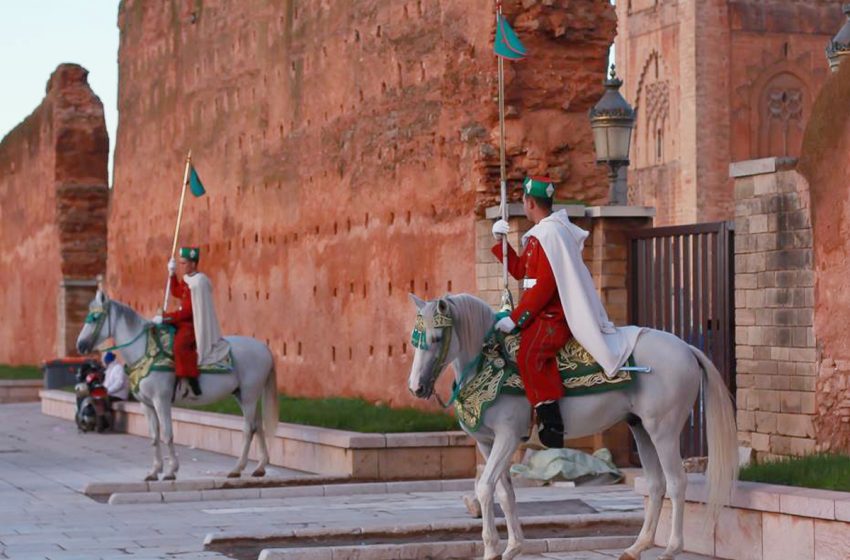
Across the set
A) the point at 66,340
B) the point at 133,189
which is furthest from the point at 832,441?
the point at 66,340

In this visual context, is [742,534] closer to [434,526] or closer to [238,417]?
[434,526]

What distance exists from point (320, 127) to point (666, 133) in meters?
47.3

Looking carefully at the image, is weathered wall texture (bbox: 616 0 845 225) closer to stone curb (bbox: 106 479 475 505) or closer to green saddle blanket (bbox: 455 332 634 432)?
stone curb (bbox: 106 479 475 505)

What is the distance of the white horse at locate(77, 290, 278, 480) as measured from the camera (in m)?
14.9

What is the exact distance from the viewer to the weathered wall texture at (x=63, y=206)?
1352 inches

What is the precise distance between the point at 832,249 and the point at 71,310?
23980 millimetres

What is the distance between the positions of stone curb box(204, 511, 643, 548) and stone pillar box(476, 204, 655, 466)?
3194 mm

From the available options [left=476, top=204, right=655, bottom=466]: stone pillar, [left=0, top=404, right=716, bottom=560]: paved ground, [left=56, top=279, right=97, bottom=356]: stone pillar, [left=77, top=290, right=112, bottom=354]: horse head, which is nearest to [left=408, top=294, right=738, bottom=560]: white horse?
[left=0, top=404, right=716, bottom=560]: paved ground

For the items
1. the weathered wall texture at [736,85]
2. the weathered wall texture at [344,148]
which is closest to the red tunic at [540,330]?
the weathered wall texture at [344,148]

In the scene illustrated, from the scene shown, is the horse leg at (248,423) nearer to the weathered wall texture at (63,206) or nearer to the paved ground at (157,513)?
the paved ground at (157,513)

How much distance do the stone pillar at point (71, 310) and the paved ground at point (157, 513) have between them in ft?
54.0

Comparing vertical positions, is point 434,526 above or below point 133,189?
below

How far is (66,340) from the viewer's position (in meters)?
33.4

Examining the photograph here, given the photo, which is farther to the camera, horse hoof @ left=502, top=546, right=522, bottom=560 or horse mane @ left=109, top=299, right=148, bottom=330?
horse mane @ left=109, top=299, right=148, bottom=330
